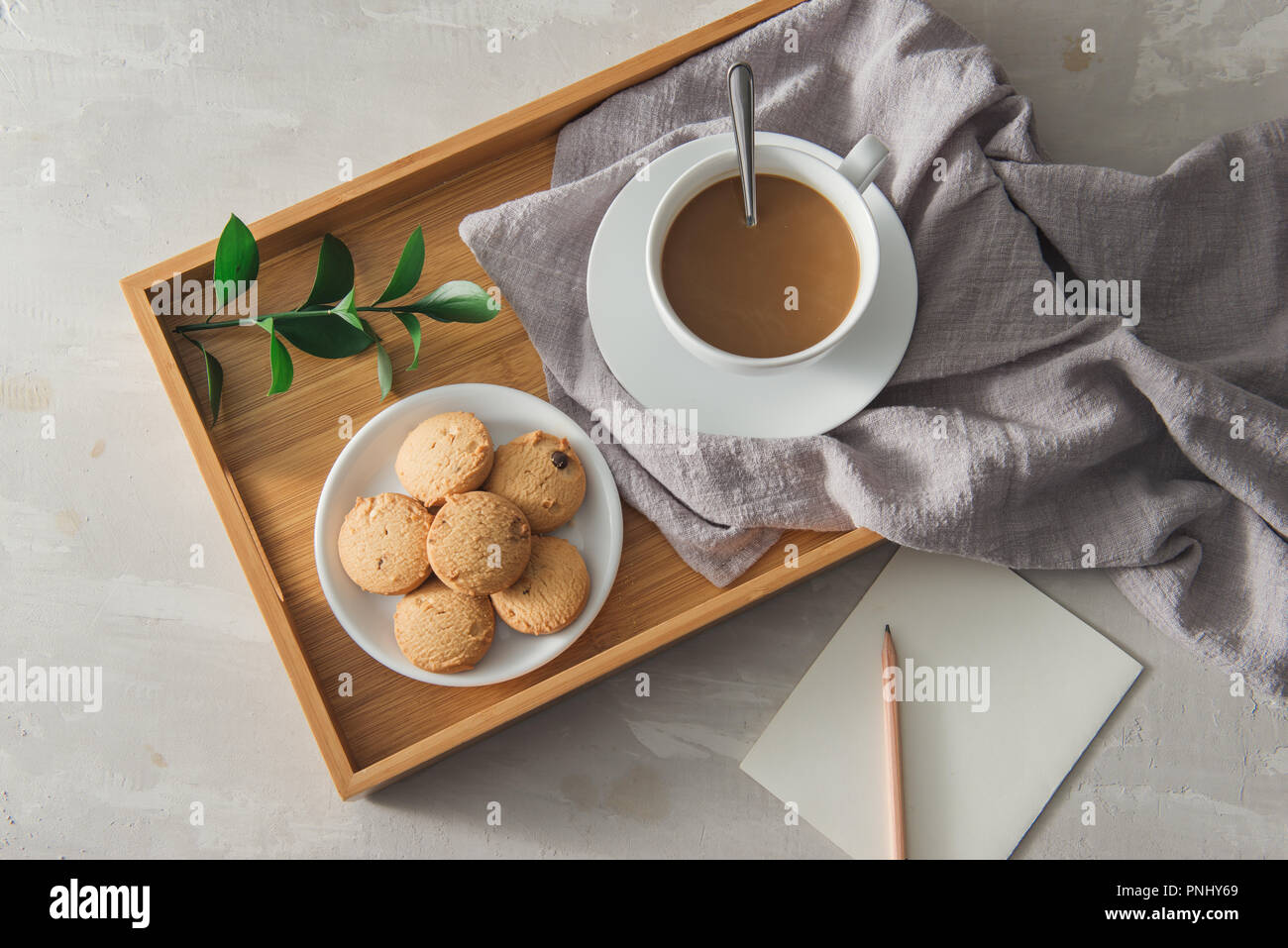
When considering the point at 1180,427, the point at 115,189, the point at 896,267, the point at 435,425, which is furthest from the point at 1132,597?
the point at 115,189

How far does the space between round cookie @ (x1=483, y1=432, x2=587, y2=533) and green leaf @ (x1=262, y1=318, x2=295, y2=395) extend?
20cm

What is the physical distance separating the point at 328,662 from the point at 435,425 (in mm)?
237

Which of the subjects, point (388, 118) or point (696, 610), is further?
point (388, 118)

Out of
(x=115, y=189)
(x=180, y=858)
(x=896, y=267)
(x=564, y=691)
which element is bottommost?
(x=180, y=858)

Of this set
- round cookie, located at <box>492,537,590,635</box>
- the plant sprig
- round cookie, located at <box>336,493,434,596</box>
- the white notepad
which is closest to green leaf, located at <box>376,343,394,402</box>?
the plant sprig

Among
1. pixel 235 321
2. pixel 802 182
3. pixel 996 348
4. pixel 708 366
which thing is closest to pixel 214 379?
pixel 235 321

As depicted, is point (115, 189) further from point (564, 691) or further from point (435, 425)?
point (564, 691)

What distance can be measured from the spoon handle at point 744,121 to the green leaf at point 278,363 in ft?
1.41

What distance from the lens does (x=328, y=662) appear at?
815 millimetres

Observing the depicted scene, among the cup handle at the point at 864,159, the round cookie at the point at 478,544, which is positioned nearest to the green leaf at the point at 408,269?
the round cookie at the point at 478,544

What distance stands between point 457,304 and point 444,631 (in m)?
0.29

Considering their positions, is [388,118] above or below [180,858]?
above

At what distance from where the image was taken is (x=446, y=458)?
775 mm

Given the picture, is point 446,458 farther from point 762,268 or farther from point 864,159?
point 864,159
